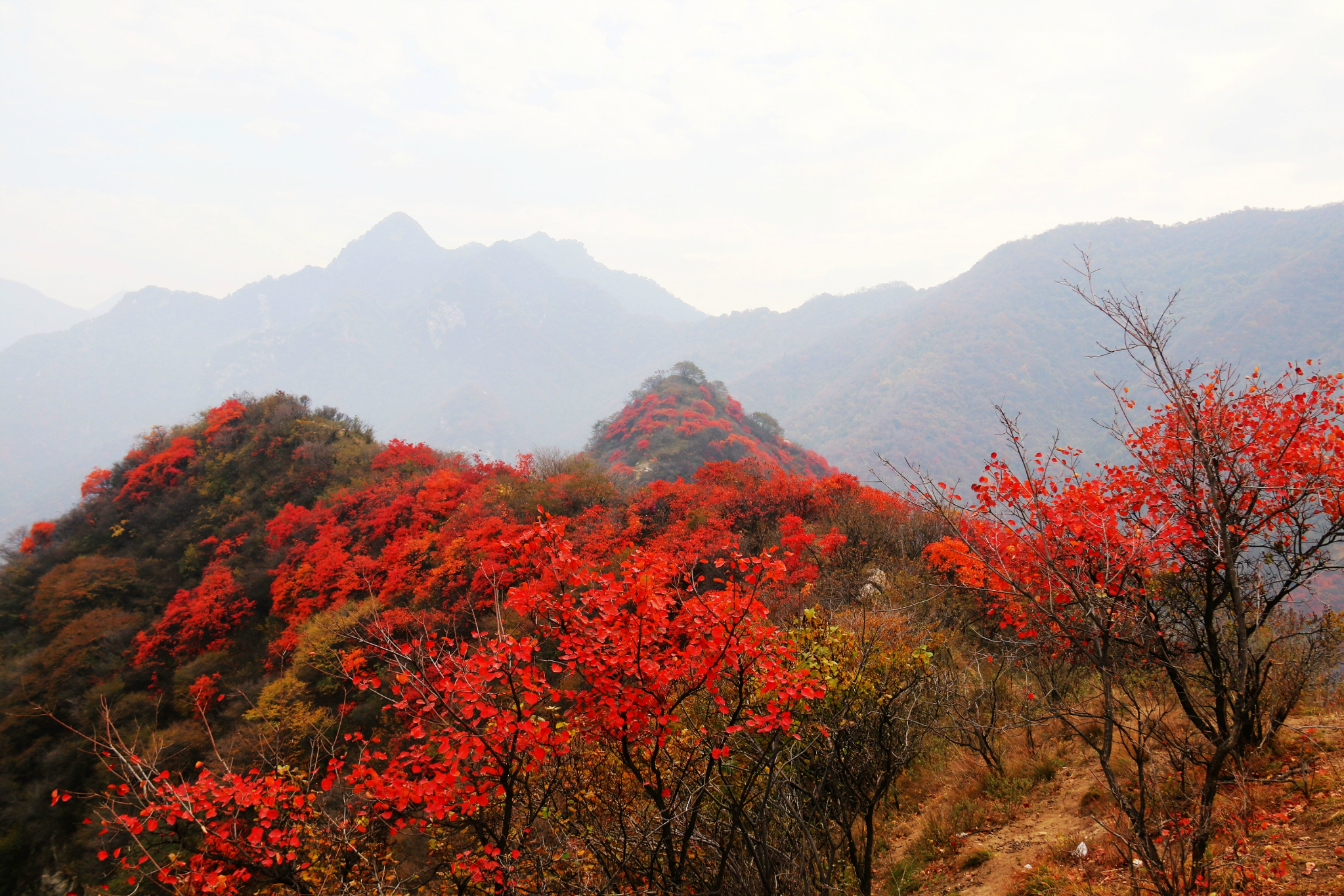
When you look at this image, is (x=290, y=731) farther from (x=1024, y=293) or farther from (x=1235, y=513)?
(x=1024, y=293)

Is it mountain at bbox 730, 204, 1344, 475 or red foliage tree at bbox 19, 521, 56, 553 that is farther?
mountain at bbox 730, 204, 1344, 475

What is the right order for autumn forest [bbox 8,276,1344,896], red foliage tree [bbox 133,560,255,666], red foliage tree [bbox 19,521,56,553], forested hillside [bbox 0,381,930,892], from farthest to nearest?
red foliage tree [bbox 19,521,56,553] < red foliage tree [bbox 133,560,255,666] < forested hillside [bbox 0,381,930,892] < autumn forest [bbox 8,276,1344,896]

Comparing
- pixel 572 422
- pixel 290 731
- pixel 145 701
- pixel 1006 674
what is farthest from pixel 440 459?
pixel 572 422

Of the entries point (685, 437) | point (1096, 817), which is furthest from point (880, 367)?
point (1096, 817)

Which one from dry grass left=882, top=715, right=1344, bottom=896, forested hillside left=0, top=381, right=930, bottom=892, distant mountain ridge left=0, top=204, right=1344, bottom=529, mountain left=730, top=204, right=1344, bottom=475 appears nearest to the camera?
dry grass left=882, top=715, right=1344, bottom=896

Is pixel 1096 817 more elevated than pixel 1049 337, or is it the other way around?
pixel 1049 337

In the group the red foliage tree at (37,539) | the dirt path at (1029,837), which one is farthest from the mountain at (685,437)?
the red foliage tree at (37,539)

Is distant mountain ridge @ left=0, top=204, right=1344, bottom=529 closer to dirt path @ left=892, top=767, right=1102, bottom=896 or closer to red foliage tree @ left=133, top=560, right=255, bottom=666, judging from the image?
dirt path @ left=892, top=767, right=1102, bottom=896

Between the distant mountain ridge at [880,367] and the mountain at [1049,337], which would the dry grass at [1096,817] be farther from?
the mountain at [1049,337]

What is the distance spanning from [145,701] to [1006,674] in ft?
85.7

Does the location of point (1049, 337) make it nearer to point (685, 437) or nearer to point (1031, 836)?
point (685, 437)

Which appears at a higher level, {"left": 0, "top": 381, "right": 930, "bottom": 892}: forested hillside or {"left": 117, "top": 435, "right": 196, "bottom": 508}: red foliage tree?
{"left": 117, "top": 435, "right": 196, "bottom": 508}: red foliage tree

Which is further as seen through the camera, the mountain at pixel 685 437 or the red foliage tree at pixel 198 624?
the mountain at pixel 685 437

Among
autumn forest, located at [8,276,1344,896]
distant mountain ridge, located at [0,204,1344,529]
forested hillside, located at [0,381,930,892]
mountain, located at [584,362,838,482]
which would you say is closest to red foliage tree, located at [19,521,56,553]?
forested hillside, located at [0,381,930,892]
